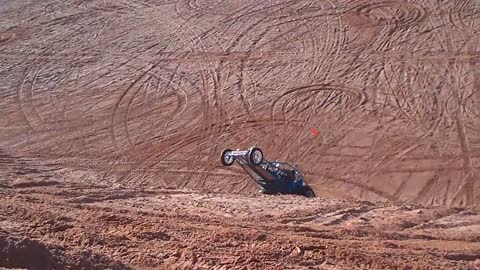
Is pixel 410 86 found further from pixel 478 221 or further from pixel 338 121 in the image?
pixel 478 221

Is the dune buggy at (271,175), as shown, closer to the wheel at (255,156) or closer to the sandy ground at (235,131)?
the wheel at (255,156)

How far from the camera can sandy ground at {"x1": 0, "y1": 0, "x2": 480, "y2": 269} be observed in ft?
29.4

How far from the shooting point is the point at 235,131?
60.1 ft

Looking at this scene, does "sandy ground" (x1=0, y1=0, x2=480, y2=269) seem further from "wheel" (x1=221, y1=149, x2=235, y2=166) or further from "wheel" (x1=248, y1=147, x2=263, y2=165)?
"wheel" (x1=248, y1=147, x2=263, y2=165)

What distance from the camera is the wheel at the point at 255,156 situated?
41.8ft

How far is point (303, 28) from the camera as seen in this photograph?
75.0 feet

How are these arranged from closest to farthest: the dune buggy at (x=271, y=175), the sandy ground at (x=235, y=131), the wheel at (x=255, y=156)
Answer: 1. the sandy ground at (x=235, y=131)
2. the wheel at (x=255, y=156)
3. the dune buggy at (x=271, y=175)

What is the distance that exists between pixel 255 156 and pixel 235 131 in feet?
17.9

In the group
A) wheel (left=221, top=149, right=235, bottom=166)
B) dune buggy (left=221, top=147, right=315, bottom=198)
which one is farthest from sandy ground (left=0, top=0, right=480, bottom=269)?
dune buggy (left=221, top=147, right=315, bottom=198)

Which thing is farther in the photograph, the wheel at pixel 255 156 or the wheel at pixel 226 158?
the wheel at pixel 226 158

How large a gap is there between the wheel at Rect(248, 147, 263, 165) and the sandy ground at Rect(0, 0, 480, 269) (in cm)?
79

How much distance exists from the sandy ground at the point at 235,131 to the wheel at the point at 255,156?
79 centimetres

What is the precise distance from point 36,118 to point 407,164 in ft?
34.6

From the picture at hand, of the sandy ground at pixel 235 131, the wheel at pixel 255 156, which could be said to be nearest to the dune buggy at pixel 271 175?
the wheel at pixel 255 156
